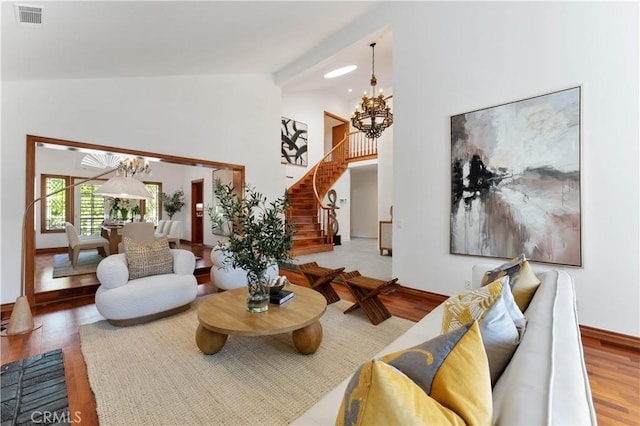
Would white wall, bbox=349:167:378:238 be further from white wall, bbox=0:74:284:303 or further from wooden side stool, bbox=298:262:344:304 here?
wooden side stool, bbox=298:262:344:304

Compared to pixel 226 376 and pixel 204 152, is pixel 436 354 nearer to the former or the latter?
pixel 226 376

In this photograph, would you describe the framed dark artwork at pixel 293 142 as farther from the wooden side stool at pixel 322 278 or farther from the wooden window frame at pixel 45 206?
the wooden window frame at pixel 45 206

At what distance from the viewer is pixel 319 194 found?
8.27 metres

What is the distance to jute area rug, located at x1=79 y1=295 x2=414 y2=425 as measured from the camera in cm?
161

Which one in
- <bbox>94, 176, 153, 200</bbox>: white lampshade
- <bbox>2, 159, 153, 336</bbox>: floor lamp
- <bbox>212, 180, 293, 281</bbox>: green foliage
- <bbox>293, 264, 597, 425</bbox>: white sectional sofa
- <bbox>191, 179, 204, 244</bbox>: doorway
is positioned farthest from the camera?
<bbox>191, 179, 204, 244</bbox>: doorway

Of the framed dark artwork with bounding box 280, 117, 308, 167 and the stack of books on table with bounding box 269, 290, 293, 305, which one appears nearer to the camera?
the stack of books on table with bounding box 269, 290, 293, 305

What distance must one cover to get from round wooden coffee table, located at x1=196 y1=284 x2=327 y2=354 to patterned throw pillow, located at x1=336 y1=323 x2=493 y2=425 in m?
1.28

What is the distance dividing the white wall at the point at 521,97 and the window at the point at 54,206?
28.1ft

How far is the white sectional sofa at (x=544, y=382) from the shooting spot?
1.86ft

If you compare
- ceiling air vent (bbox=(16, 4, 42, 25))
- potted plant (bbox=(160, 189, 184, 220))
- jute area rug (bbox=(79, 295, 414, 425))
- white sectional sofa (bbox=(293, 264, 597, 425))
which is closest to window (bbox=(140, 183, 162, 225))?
potted plant (bbox=(160, 189, 184, 220))

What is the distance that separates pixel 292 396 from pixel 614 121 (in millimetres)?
3536

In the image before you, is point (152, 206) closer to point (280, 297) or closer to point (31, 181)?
point (31, 181)

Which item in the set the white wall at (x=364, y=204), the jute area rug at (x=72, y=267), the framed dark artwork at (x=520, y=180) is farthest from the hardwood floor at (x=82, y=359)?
the white wall at (x=364, y=204)

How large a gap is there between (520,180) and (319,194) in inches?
230
